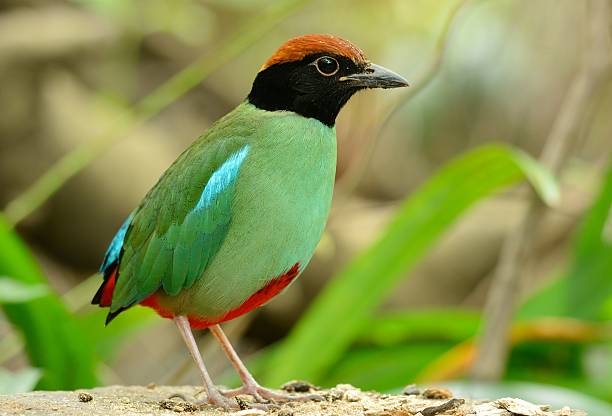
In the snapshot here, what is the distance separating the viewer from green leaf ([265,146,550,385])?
14.2 ft

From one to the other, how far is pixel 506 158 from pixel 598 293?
107 centimetres

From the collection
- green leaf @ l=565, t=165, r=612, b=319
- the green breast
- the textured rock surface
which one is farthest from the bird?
green leaf @ l=565, t=165, r=612, b=319

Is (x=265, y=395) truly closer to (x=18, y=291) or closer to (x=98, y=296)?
(x=98, y=296)

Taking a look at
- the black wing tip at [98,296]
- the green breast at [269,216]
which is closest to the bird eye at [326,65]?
the green breast at [269,216]

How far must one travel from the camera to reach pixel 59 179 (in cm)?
493

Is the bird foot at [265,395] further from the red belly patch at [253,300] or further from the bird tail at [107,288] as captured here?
the bird tail at [107,288]

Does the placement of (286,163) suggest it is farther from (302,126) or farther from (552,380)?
(552,380)

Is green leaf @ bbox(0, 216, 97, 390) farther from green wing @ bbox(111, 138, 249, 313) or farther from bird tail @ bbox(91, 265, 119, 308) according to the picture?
green wing @ bbox(111, 138, 249, 313)

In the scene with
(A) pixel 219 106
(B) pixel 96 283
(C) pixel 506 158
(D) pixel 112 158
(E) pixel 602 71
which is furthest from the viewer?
(A) pixel 219 106

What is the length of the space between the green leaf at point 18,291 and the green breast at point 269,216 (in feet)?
2.94

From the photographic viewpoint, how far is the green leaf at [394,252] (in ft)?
14.2

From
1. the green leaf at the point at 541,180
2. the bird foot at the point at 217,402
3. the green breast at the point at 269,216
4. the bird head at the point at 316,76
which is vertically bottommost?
the bird foot at the point at 217,402

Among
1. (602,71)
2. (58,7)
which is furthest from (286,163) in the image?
(58,7)

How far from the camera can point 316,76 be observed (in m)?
3.35
